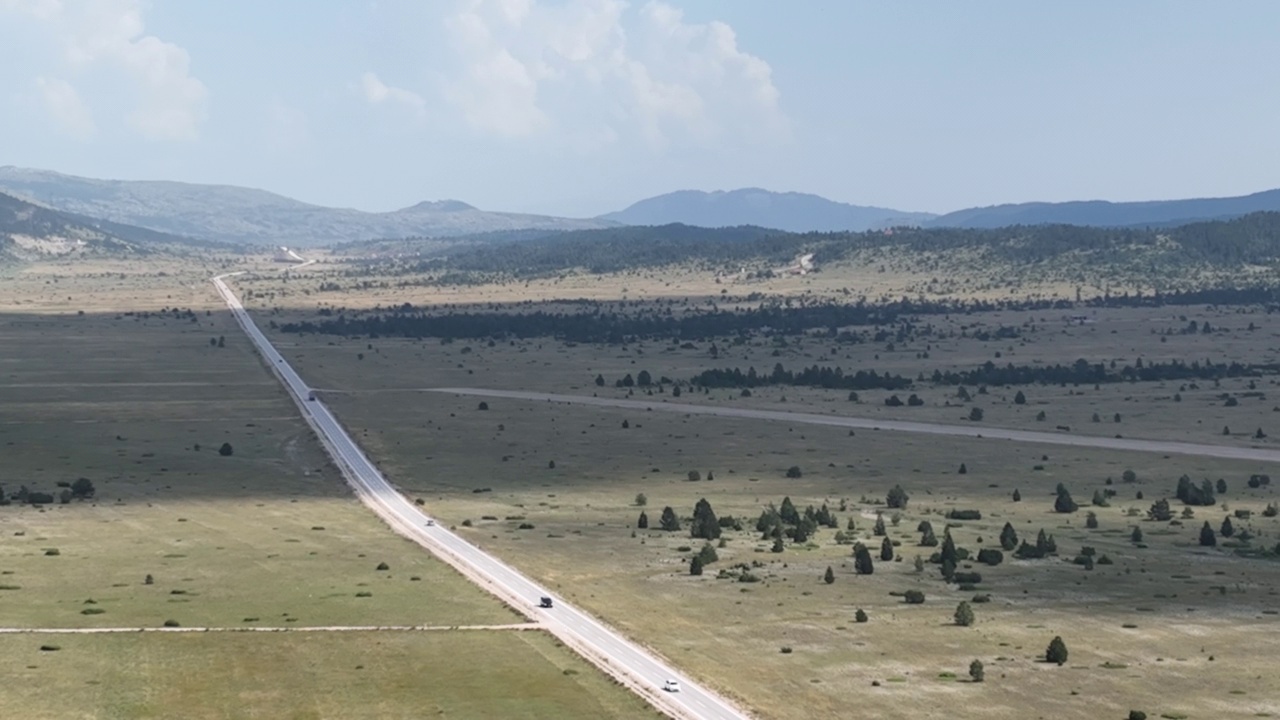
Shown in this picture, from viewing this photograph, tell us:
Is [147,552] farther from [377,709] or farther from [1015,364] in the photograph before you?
[1015,364]

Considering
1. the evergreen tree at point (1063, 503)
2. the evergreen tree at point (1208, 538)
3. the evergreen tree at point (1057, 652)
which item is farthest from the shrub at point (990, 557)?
the evergreen tree at point (1057, 652)

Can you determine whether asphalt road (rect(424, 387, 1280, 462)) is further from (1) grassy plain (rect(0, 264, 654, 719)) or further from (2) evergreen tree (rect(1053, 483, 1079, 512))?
(1) grassy plain (rect(0, 264, 654, 719))

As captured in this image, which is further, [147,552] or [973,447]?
[973,447]

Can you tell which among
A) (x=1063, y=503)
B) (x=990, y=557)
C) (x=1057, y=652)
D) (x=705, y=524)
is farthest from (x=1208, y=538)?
(x=1057, y=652)

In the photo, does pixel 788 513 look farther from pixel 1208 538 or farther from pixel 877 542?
pixel 1208 538

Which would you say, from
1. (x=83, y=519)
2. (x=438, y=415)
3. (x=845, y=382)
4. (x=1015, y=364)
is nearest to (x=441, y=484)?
(x=83, y=519)

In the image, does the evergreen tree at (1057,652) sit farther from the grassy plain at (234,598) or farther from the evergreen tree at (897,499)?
the evergreen tree at (897,499)

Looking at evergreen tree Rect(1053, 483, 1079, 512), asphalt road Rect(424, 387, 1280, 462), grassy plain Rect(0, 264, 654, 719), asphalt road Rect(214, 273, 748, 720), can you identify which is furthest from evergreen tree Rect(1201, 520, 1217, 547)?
grassy plain Rect(0, 264, 654, 719)

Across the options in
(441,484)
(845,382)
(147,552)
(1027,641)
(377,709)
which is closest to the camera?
(377,709)
